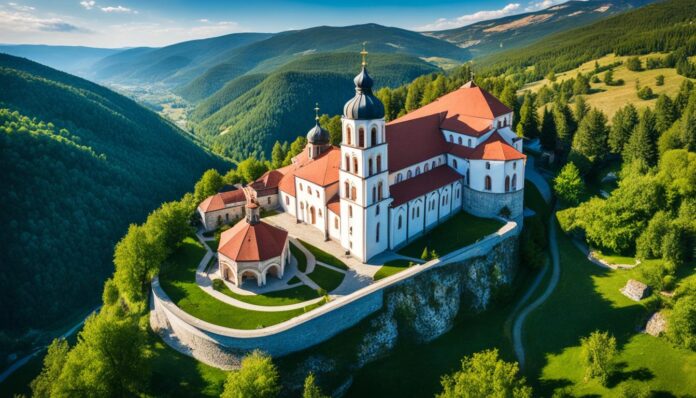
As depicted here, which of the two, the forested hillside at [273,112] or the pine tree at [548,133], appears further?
the forested hillside at [273,112]

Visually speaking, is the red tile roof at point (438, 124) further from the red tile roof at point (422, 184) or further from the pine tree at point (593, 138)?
the pine tree at point (593, 138)

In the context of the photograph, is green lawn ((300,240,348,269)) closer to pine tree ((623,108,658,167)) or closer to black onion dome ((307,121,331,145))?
black onion dome ((307,121,331,145))

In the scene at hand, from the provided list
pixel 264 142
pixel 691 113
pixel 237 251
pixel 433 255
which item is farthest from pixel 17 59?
pixel 691 113

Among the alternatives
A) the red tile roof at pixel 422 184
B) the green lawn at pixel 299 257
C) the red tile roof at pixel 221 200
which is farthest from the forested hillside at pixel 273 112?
the green lawn at pixel 299 257

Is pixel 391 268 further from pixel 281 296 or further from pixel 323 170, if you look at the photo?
pixel 323 170

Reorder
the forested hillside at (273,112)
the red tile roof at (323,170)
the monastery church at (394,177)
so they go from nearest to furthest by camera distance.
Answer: the monastery church at (394,177)
the red tile roof at (323,170)
the forested hillside at (273,112)
